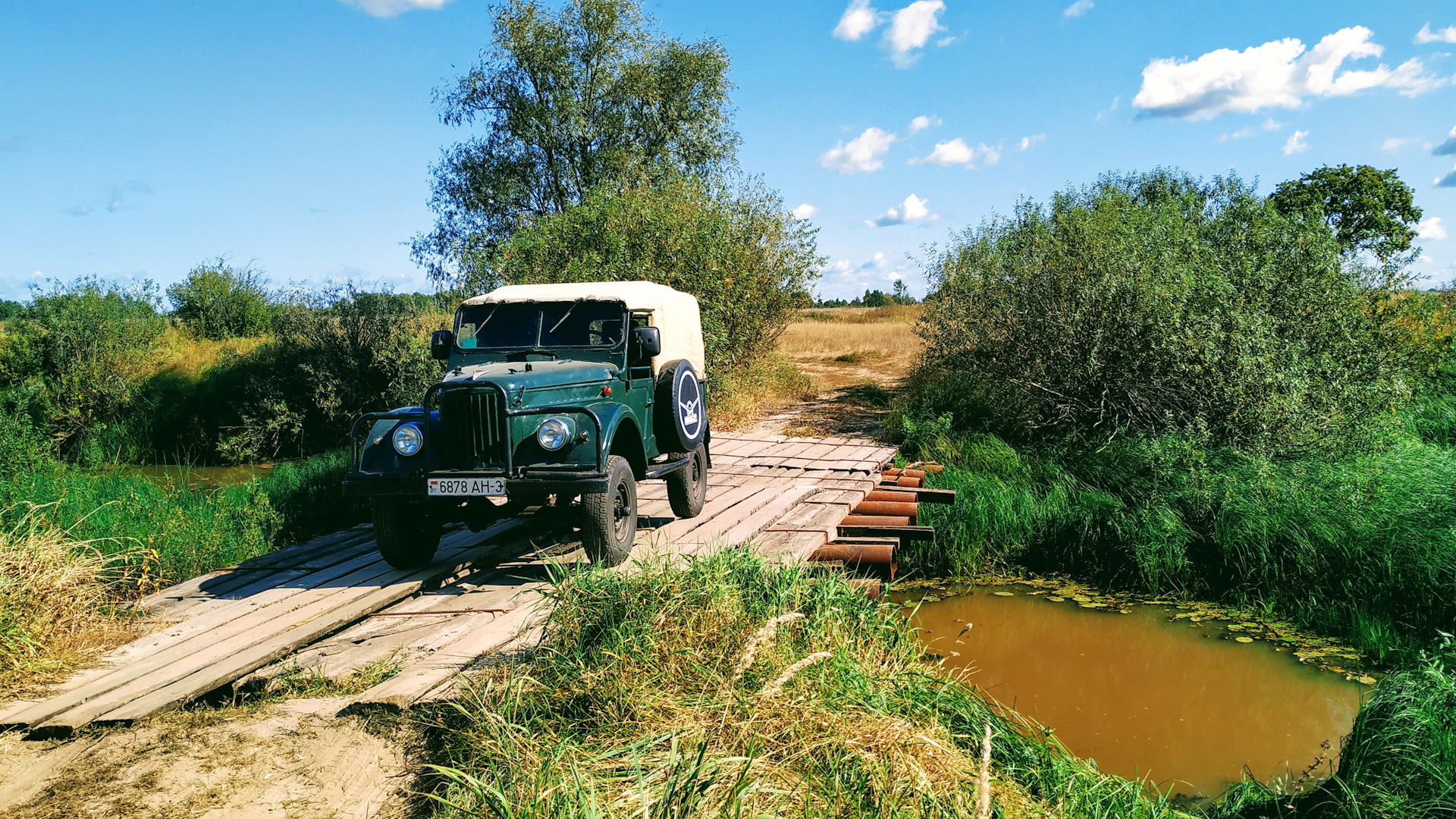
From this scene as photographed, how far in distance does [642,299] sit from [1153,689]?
4.79 m

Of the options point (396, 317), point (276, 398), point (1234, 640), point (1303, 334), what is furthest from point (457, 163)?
point (1234, 640)

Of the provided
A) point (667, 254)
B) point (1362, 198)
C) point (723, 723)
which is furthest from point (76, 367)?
point (1362, 198)

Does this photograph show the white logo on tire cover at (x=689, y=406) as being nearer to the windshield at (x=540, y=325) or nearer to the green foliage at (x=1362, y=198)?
the windshield at (x=540, y=325)

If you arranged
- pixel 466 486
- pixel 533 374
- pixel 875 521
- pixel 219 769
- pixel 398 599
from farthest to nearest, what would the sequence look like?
pixel 875 521 → pixel 533 374 → pixel 398 599 → pixel 466 486 → pixel 219 769

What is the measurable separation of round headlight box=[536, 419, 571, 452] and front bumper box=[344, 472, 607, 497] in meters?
0.22

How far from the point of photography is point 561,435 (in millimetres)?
5273

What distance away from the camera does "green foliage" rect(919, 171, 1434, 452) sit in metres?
9.05

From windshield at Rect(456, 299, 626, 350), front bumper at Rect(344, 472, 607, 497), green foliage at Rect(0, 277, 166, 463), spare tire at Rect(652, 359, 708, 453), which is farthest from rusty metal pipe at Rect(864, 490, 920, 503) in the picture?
green foliage at Rect(0, 277, 166, 463)

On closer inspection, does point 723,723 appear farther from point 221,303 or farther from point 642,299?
point 221,303

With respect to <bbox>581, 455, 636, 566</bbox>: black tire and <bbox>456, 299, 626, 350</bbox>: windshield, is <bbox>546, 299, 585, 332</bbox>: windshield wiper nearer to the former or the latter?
<bbox>456, 299, 626, 350</bbox>: windshield

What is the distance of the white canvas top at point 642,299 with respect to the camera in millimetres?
6609

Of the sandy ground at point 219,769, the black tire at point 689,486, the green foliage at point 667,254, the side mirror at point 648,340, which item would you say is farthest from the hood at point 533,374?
the green foliage at point 667,254

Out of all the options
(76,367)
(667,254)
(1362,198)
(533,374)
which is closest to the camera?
(533,374)

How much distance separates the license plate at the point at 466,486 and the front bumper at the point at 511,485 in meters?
0.03
